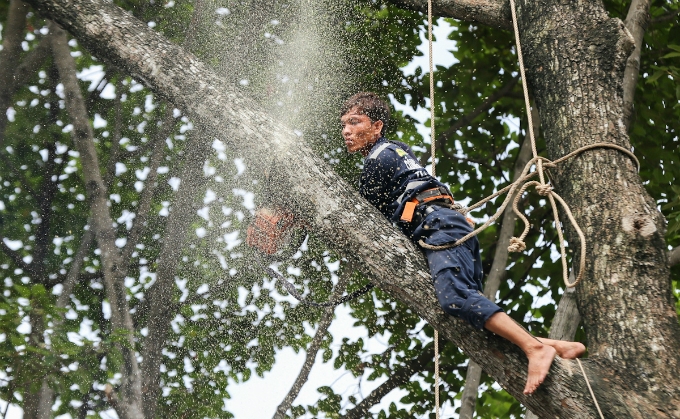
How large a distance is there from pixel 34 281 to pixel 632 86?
4195mm

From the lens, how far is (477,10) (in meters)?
3.60

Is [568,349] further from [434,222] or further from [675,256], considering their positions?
[675,256]

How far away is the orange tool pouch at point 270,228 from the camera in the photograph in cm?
299

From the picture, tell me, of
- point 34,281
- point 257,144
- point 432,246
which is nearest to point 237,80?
point 34,281

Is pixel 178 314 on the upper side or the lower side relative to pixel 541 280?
lower

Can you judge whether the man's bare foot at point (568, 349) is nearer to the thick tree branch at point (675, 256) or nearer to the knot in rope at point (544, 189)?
the knot in rope at point (544, 189)

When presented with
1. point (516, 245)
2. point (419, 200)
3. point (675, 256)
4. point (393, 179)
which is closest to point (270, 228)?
point (393, 179)

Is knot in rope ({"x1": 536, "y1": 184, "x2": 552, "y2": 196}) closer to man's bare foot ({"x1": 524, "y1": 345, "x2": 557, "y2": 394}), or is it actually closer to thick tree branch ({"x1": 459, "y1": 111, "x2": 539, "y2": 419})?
man's bare foot ({"x1": 524, "y1": 345, "x2": 557, "y2": 394})

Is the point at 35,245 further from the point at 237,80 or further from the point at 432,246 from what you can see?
the point at 432,246

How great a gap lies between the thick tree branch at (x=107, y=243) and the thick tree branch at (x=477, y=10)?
227cm

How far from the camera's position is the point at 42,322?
3891mm

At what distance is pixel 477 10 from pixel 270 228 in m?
1.65

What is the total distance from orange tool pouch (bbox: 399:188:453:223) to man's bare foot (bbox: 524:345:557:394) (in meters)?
0.81

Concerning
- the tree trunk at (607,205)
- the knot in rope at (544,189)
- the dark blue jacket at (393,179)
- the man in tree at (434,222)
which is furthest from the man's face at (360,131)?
the knot in rope at (544,189)
